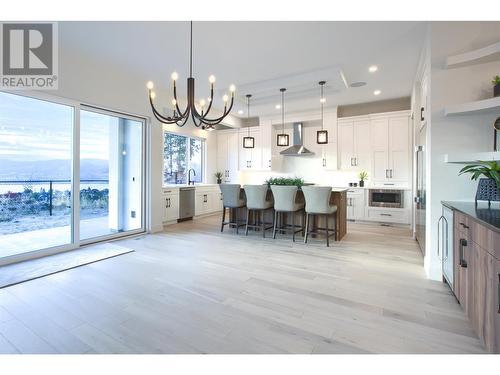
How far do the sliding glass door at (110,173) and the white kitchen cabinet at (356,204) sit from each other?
4.86 meters

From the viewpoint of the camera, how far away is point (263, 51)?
375 centimetres

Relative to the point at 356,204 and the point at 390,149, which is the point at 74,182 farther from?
the point at 390,149

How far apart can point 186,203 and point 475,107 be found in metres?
5.73

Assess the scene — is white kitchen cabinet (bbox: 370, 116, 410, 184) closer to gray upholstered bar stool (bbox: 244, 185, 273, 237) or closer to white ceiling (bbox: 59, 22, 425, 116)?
white ceiling (bbox: 59, 22, 425, 116)

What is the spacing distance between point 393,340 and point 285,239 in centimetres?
293

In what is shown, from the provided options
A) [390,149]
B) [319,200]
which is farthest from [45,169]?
[390,149]

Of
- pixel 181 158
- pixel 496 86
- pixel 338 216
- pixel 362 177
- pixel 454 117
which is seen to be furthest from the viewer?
pixel 181 158

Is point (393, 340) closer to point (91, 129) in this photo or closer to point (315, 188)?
point (315, 188)

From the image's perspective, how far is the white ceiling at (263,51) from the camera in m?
3.16

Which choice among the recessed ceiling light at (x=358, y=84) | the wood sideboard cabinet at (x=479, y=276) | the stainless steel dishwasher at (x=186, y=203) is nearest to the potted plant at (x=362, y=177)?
the recessed ceiling light at (x=358, y=84)

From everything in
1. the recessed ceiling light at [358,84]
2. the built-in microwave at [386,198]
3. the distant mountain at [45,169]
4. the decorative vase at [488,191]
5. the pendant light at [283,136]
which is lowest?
the built-in microwave at [386,198]

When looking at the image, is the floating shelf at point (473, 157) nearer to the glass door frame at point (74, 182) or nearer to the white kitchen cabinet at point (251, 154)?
the glass door frame at point (74, 182)

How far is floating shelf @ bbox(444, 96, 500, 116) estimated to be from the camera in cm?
235

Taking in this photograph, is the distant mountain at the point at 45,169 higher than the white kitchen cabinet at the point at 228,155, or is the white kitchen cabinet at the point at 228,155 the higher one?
the white kitchen cabinet at the point at 228,155
